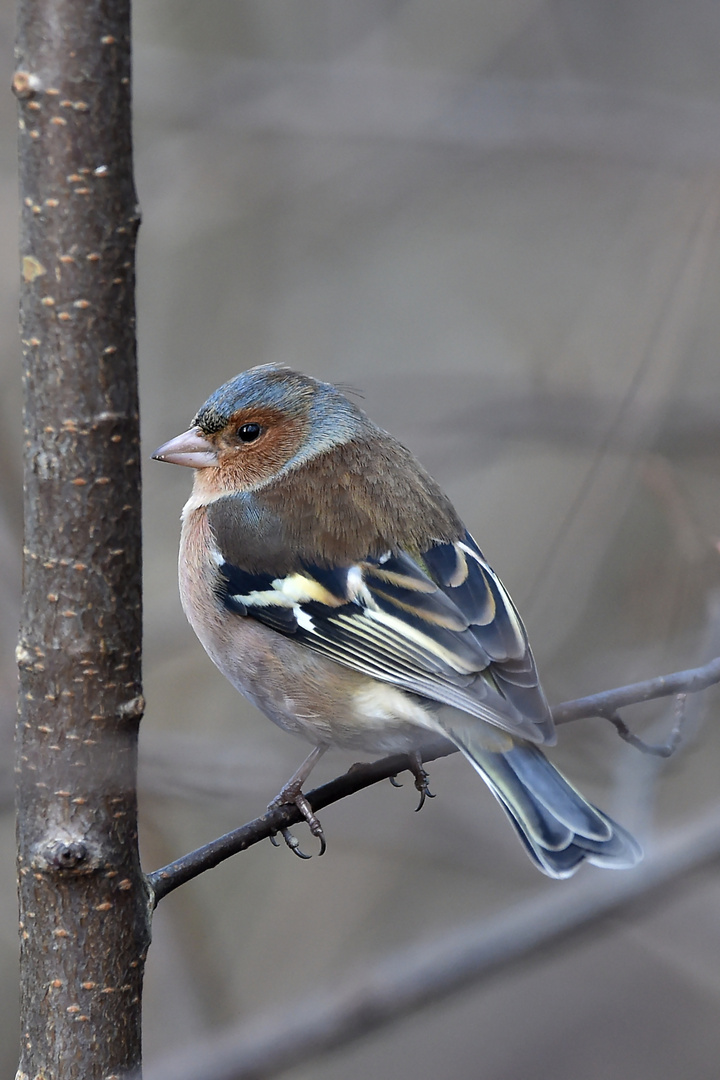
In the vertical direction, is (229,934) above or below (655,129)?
below

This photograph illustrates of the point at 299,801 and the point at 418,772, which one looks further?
the point at 418,772

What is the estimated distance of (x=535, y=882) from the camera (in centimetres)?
337

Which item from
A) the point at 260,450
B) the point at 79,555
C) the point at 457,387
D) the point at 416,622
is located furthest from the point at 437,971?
the point at 457,387

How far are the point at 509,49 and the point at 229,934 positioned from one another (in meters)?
5.18

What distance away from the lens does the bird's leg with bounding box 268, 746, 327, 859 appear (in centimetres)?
268

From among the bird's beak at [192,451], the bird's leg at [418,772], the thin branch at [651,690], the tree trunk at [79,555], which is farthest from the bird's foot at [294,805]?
the bird's beak at [192,451]

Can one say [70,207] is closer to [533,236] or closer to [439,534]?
[439,534]

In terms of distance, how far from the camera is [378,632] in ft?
9.43

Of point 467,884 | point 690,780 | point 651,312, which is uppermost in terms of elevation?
point 651,312

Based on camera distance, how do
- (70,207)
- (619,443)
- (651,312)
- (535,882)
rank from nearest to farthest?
(70,207) → (535,882) → (619,443) → (651,312)

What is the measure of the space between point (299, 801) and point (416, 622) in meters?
0.55

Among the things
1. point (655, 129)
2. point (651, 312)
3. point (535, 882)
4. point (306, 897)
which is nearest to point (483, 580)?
point (535, 882)

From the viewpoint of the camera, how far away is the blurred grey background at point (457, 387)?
356 cm

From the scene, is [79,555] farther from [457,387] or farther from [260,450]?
A: [457,387]
